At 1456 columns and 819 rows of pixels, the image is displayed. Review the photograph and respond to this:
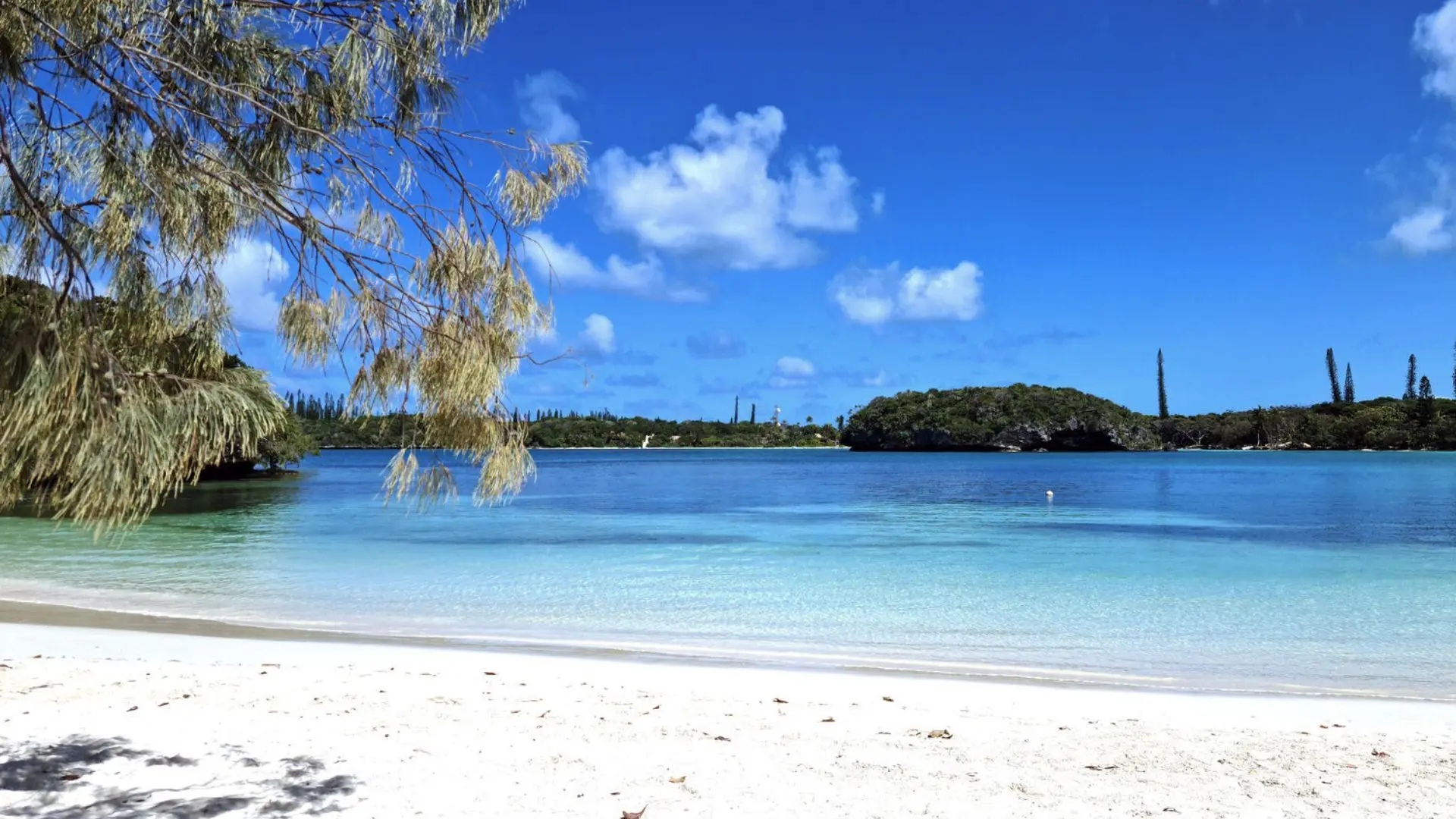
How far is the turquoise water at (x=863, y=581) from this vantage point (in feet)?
28.7

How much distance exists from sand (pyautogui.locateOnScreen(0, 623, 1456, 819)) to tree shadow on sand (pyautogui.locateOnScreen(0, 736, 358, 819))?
0.02m

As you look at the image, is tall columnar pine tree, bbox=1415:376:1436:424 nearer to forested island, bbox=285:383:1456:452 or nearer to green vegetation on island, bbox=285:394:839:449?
forested island, bbox=285:383:1456:452

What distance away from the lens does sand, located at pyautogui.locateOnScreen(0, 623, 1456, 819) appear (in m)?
4.12

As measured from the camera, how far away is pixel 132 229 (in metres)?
3.05

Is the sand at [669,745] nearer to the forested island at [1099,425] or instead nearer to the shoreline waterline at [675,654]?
the shoreline waterline at [675,654]

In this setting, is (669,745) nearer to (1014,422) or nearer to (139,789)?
(139,789)

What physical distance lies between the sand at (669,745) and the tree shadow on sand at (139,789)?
0.05 ft

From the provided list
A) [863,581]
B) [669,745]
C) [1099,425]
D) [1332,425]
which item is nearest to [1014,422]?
[1099,425]

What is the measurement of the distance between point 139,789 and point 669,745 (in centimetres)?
243

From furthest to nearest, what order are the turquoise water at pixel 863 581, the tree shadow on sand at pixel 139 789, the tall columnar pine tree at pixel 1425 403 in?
the tall columnar pine tree at pixel 1425 403, the turquoise water at pixel 863 581, the tree shadow on sand at pixel 139 789

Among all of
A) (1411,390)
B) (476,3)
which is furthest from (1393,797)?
(1411,390)

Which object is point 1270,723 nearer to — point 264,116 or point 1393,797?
point 1393,797

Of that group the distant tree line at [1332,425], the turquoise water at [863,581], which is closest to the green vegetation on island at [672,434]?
the distant tree line at [1332,425]

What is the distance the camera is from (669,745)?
5.02m
